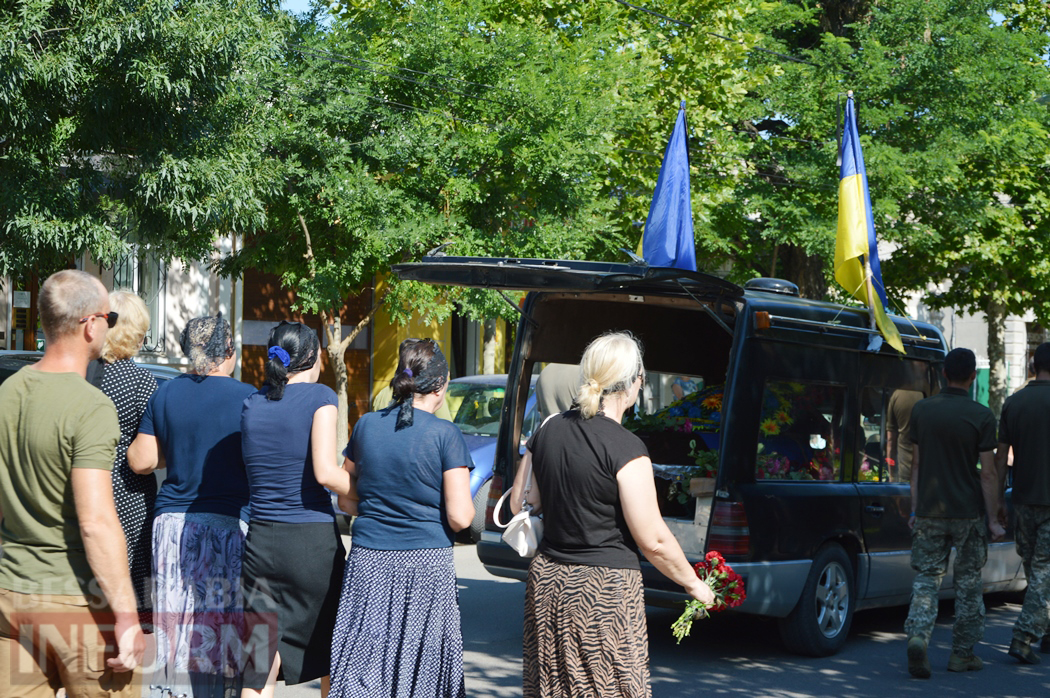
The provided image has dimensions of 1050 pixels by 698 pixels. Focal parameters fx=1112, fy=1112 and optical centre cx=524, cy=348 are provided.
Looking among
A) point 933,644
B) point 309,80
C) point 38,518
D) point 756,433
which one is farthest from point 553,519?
point 309,80

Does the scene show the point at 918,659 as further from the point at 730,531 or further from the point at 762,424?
the point at 762,424

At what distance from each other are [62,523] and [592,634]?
179cm

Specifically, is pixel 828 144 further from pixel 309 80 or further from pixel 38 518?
pixel 38 518

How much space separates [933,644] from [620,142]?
1195cm

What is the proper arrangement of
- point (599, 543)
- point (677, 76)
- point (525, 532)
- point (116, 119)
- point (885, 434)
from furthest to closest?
point (677, 76), point (116, 119), point (885, 434), point (525, 532), point (599, 543)

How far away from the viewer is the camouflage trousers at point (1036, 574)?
696 centimetres

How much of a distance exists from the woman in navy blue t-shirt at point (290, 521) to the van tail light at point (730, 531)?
8.91ft

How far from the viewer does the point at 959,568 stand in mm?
6902

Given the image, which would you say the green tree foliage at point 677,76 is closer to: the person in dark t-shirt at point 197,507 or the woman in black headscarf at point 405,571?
the person in dark t-shirt at point 197,507

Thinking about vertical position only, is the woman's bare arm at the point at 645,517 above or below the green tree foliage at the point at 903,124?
below

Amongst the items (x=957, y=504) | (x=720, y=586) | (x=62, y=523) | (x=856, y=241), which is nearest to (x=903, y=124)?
(x=856, y=241)

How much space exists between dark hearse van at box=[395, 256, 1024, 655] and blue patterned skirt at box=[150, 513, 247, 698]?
7.20 feet

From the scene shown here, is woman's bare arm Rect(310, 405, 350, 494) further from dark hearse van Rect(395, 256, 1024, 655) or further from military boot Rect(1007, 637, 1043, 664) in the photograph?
military boot Rect(1007, 637, 1043, 664)

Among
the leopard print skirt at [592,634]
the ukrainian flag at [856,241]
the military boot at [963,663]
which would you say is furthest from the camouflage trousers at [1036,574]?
the leopard print skirt at [592,634]
